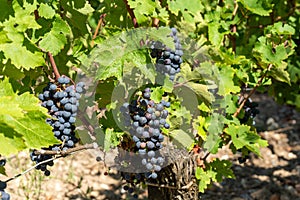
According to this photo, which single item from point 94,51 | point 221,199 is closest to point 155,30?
point 94,51

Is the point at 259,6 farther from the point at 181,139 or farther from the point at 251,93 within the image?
the point at 181,139

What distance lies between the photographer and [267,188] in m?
4.32

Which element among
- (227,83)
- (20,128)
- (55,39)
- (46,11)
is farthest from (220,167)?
(20,128)

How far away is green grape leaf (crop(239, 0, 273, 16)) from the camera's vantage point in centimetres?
284

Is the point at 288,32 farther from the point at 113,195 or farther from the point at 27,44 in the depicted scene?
the point at 113,195

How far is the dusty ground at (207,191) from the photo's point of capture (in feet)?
13.9

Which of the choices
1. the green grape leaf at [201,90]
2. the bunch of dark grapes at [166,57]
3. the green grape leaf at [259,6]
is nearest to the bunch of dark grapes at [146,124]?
the bunch of dark grapes at [166,57]

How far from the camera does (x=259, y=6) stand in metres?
2.87

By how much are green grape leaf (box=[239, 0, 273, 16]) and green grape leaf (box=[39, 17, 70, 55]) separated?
38.0 inches

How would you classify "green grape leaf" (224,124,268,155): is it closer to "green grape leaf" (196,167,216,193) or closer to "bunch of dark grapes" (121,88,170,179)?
"green grape leaf" (196,167,216,193)

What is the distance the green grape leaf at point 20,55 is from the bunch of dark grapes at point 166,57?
0.50m

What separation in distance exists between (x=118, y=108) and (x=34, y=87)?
54 cm

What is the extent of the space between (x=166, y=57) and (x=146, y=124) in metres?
0.31

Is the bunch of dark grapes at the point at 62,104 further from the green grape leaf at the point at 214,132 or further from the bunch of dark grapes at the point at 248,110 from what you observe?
the bunch of dark grapes at the point at 248,110
